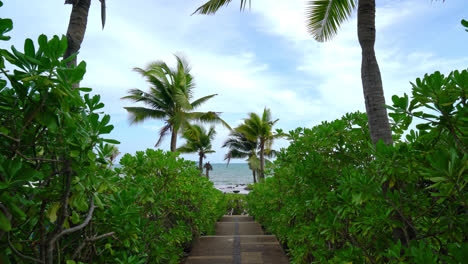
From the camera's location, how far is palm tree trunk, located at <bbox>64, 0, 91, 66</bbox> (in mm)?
3726

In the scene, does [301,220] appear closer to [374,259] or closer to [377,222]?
[374,259]

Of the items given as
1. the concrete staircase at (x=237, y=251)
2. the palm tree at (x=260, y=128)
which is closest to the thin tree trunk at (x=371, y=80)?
the concrete staircase at (x=237, y=251)

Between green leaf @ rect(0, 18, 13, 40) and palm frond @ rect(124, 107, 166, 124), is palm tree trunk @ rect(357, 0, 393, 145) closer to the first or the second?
green leaf @ rect(0, 18, 13, 40)

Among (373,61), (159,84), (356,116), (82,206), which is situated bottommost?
(82,206)

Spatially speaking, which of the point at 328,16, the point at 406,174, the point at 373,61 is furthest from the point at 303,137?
the point at 328,16

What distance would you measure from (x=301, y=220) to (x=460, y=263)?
10.1ft

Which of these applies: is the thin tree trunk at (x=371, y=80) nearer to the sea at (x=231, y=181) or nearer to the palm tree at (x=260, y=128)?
the sea at (x=231, y=181)

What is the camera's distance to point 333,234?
2.54m

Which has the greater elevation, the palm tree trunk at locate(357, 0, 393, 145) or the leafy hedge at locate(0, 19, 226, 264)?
the palm tree trunk at locate(357, 0, 393, 145)

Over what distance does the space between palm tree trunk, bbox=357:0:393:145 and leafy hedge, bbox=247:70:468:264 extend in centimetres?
33

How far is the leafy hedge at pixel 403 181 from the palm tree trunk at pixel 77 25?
3552 mm

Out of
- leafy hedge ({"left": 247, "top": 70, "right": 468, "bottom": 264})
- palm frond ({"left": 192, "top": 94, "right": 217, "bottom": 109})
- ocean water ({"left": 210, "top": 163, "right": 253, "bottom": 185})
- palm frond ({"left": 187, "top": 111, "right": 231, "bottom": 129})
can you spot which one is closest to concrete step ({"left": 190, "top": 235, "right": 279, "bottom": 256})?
leafy hedge ({"left": 247, "top": 70, "right": 468, "bottom": 264})

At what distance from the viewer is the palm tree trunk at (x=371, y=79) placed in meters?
2.61

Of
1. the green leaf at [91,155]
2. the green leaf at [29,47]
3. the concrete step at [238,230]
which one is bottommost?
the concrete step at [238,230]
